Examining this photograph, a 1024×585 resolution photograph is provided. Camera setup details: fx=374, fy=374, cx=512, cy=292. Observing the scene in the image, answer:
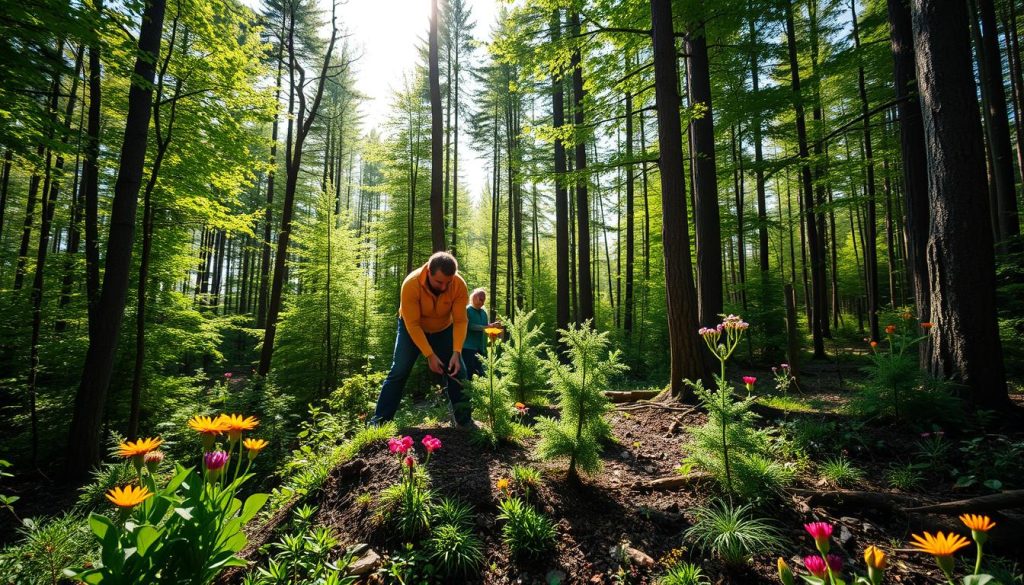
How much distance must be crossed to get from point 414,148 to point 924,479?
13880 mm

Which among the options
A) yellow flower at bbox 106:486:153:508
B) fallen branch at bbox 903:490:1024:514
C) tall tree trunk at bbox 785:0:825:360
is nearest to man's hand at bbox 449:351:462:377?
yellow flower at bbox 106:486:153:508

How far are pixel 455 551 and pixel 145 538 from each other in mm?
1225

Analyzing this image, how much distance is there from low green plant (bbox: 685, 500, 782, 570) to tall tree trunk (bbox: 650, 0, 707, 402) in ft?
7.99

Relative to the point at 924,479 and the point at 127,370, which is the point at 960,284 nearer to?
the point at 924,479

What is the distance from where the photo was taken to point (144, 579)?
47.0 inches

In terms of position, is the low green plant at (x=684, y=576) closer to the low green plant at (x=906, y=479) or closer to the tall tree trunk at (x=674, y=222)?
the low green plant at (x=906, y=479)

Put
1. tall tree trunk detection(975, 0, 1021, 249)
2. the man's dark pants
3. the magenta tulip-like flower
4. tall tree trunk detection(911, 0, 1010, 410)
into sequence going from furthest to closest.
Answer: tall tree trunk detection(975, 0, 1021, 249) < the man's dark pants < tall tree trunk detection(911, 0, 1010, 410) < the magenta tulip-like flower

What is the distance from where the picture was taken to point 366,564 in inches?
72.4

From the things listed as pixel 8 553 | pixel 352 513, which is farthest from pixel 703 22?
pixel 8 553

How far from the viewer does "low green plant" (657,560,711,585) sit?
1.64m

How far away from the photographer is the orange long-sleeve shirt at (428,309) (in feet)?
11.5

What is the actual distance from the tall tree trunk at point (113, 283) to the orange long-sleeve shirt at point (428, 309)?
4.15 m

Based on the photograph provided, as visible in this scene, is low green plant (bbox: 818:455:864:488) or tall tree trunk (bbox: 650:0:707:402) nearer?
low green plant (bbox: 818:455:864:488)

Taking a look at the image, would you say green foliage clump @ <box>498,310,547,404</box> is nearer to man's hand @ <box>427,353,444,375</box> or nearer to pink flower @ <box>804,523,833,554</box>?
man's hand @ <box>427,353,444,375</box>
